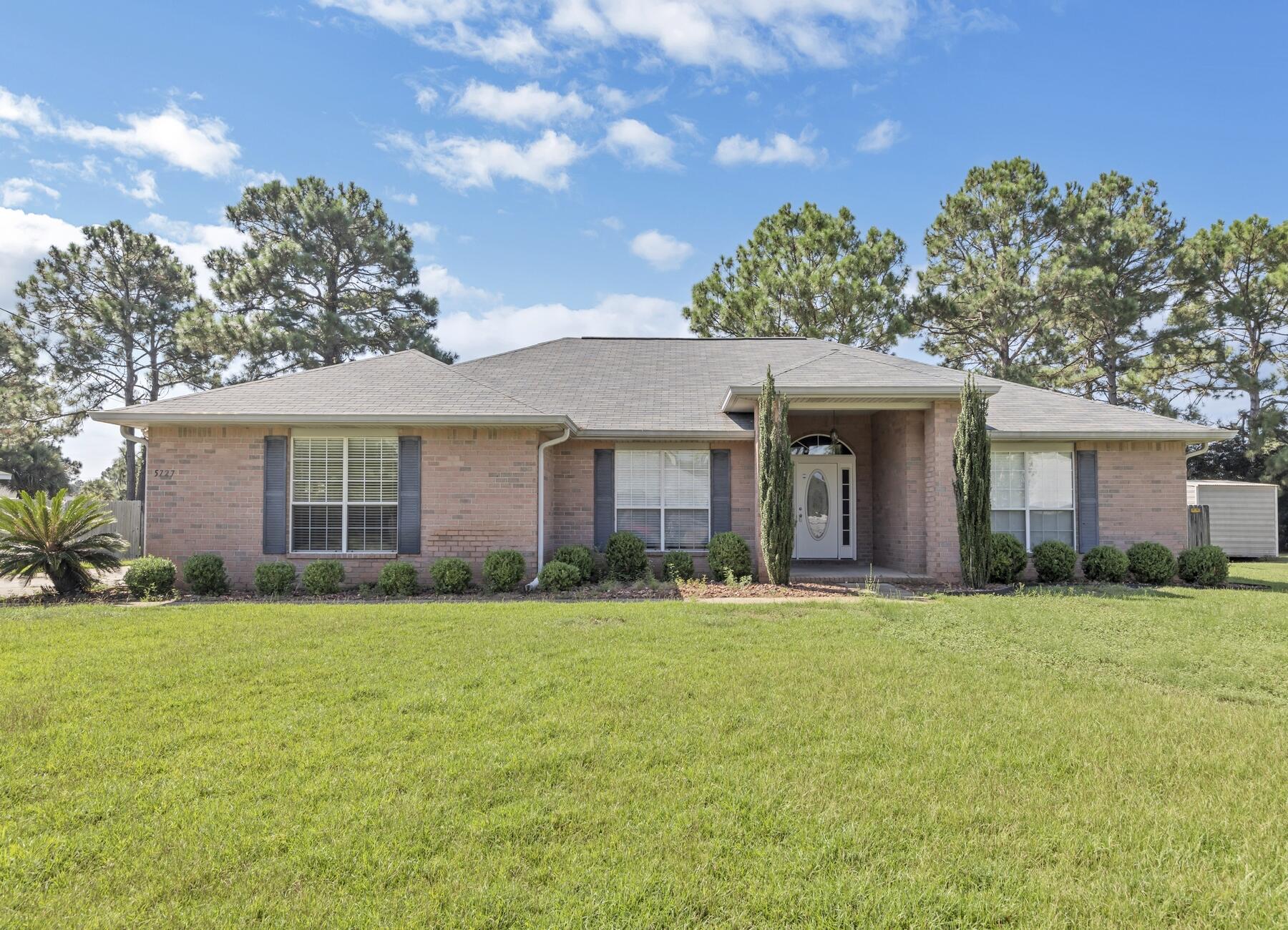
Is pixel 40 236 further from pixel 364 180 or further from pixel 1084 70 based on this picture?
pixel 1084 70

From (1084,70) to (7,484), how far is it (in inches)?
1374

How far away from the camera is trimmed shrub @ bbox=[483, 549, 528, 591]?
10516 mm

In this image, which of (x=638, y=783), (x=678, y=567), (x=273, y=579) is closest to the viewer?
(x=638, y=783)

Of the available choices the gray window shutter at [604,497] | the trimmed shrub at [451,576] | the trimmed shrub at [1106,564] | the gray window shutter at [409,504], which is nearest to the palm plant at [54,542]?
the gray window shutter at [409,504]

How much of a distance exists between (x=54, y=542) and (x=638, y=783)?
428 inches

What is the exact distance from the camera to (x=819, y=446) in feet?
47.7

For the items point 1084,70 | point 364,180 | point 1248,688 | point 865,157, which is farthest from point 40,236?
point 1248,688

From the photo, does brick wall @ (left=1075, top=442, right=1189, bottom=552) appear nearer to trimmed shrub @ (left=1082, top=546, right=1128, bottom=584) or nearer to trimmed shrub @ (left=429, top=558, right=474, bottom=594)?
trimmed shrub @ (left=1082, top=546, right=1128, bottom=584)

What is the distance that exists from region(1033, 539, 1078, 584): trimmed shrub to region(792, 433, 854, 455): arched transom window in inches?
160

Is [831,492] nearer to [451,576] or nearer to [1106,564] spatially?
[1106,564]

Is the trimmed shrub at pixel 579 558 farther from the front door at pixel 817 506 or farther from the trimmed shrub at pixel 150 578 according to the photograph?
the trimmed shrub at pixel 150 578

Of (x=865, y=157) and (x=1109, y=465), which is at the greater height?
(x=865, y=157)

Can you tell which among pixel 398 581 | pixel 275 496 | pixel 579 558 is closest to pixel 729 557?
pixel 579 558

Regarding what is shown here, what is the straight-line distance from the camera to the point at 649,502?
12461mm
